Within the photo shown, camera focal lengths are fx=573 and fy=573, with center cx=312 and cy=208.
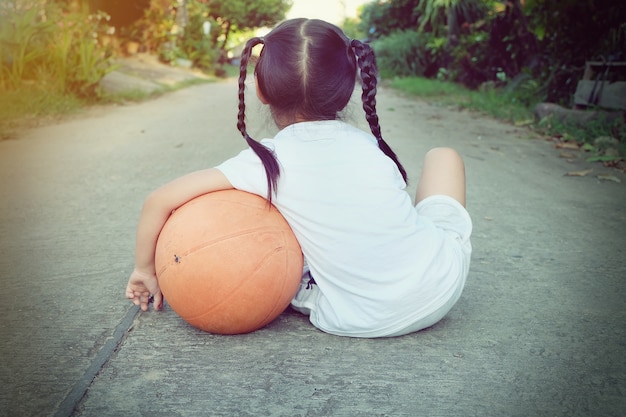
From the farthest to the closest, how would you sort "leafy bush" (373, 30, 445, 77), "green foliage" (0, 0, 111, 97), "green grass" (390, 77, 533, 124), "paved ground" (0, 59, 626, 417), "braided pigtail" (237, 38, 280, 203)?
"leafy bush" (373, 30, 445, 77) → "green grass" (390, 77, 533, 124) → "green foliage" (0, 0, 111, 97) → "braided pigtail" (237, 38, 280, 203) → "paved ground" (0, 59, 626, 417)

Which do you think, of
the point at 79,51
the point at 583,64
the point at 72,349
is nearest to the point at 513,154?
the point at 583,64

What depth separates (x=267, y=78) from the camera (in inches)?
81.0

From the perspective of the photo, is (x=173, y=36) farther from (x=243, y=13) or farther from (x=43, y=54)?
(x=43, y=54)

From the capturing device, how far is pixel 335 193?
2.03 metres

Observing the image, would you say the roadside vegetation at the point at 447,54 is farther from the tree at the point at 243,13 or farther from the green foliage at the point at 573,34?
the tree at the point at 243,13

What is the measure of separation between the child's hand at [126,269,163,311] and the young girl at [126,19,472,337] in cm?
12

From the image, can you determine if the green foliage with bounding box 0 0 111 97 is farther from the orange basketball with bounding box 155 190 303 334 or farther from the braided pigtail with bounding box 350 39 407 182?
the braided pigtail with bounding box 350 39 407 182

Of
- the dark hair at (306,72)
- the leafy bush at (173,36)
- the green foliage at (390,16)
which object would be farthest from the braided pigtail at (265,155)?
the green foliage at (390,16)

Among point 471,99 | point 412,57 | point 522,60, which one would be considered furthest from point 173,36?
point 522,60

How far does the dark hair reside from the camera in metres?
2.01

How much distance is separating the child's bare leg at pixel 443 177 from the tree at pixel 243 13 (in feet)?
83.1

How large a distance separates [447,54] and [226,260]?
14.8 meters

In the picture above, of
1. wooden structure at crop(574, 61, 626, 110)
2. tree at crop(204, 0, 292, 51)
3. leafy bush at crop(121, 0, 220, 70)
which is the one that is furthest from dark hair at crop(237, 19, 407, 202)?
tree at crop(204, 0, 292, 51)

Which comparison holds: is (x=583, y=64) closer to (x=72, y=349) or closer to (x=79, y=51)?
(x=79, y=51)
